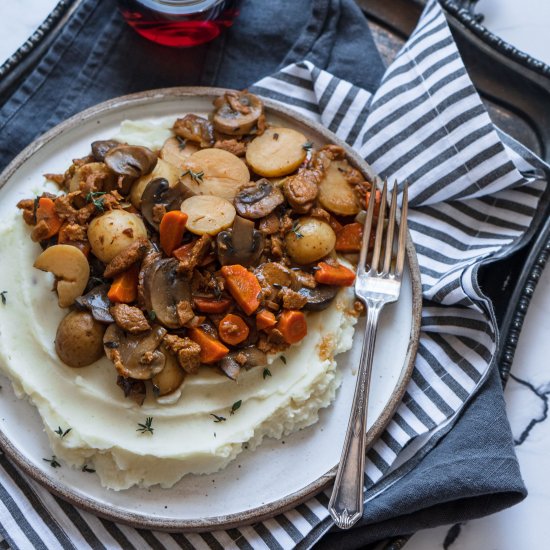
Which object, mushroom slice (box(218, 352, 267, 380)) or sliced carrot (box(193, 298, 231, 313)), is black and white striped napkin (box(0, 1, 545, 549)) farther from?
sliced carrot (box(193, 298, 231, 313))

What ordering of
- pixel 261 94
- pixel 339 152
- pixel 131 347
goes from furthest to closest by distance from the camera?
pixel 261 94 → pixel 339 152 → pixel 131 347

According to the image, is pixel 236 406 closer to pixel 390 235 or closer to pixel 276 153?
pixel 390 235

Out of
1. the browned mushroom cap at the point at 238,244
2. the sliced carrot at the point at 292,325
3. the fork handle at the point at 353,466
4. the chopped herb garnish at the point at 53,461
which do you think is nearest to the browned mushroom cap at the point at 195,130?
the browned mushroom cap at the point at 238,244

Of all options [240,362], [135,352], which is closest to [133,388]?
[135,352]

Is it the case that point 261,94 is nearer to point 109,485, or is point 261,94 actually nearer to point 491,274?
point 491,274

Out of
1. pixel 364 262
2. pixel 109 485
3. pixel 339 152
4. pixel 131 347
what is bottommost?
pixel 109 485

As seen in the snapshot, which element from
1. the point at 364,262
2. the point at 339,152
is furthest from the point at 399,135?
the point at 364,262

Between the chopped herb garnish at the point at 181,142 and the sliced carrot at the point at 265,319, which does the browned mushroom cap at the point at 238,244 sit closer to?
the sliced carrot at the point at 265,319
